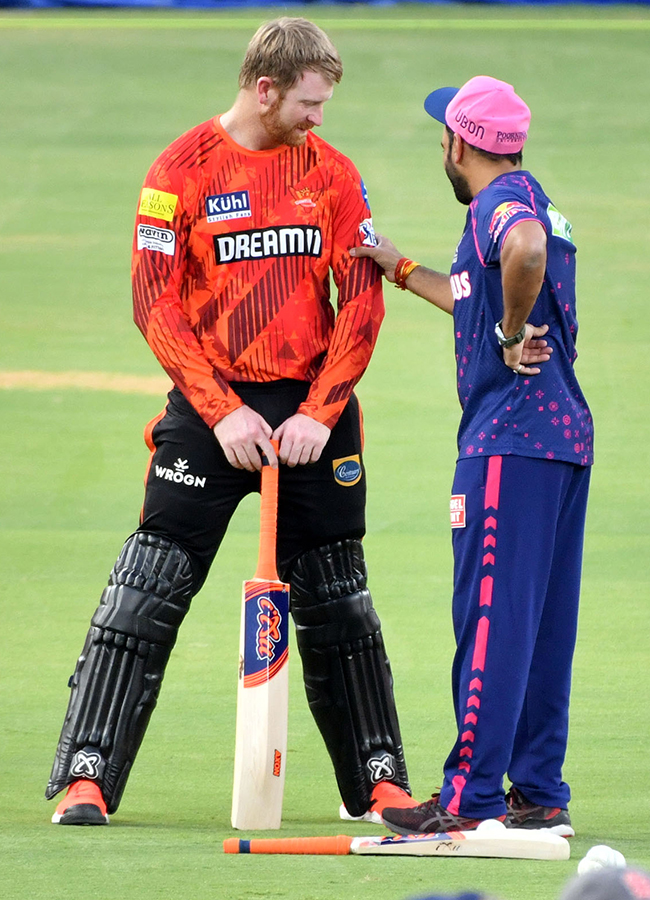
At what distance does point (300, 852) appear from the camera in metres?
3.36

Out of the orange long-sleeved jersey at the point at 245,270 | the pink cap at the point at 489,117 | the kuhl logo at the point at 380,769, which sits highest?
the pink cap at the point at 489,117

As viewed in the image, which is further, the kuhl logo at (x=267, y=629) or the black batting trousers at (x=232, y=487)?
the black batting trousers at (x=232, y=487)

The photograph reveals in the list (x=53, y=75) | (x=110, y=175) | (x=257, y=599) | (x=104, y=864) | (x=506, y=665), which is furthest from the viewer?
(x=53, y=75)

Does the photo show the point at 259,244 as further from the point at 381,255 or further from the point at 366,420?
the point at 366,420

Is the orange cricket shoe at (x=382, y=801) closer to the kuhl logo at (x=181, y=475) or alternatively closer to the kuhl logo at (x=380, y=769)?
the kuhl logo at (x=380, y=769)

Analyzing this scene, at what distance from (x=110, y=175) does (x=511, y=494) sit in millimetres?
10269

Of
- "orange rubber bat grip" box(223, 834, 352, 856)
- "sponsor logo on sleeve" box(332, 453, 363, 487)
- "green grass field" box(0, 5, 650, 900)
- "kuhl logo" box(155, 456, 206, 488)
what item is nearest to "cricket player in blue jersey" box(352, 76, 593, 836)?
"green grass field" box(0, 5, 650, 900)

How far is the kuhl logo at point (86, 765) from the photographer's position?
372cm

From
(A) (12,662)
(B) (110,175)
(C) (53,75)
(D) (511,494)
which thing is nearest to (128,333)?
(B) (110,175)

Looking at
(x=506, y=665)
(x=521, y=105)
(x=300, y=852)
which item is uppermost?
(x=521, y=105)

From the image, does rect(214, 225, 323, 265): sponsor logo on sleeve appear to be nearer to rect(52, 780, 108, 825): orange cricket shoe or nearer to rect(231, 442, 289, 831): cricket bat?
rect(231, 442, 289, 831): cricket bat

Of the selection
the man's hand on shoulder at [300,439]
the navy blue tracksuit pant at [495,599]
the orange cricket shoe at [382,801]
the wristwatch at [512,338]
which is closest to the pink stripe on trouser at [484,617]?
the navy blue tracksuit pant at [495,599]

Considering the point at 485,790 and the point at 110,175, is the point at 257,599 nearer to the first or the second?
the point at 485,790

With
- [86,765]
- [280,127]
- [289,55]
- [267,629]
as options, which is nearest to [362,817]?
[267,629]
